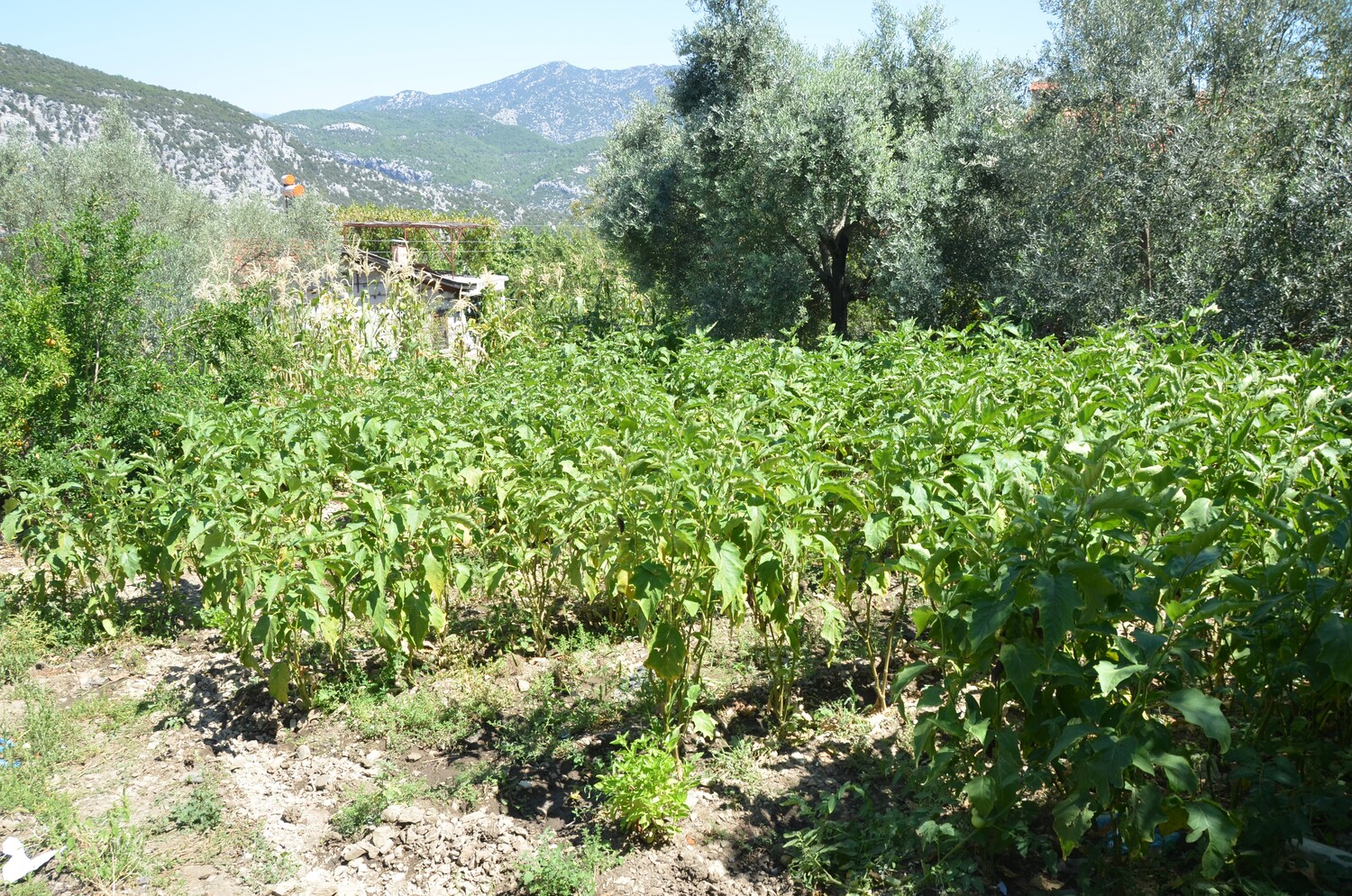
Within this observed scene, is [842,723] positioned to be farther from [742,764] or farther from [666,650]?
[666,650]

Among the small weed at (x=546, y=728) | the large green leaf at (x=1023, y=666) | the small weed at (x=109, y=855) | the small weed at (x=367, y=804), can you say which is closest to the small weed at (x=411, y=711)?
the small weed at (x=546, y=728)

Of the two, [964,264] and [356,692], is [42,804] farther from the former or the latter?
[964,264]

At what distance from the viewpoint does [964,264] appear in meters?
9.34

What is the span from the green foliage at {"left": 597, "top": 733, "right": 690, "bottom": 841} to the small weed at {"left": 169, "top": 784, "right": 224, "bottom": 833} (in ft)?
4.46

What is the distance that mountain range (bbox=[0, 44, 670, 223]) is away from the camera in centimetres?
4178

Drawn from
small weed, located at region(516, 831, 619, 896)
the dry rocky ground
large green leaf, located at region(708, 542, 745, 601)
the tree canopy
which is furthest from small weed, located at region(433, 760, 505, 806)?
the tree canopy

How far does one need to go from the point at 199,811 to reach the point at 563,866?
1.38 meters

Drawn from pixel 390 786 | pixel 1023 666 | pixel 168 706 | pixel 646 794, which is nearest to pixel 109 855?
pixel 390 786

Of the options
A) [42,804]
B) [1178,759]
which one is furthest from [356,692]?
[1178,759]

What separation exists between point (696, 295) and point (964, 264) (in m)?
2.83

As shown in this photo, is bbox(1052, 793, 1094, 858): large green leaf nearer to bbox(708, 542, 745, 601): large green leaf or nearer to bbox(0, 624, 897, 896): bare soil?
bbox(0, 624, 897, 896): bare soil

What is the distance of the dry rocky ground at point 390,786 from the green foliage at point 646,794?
0.06 m

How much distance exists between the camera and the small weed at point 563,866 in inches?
97.9

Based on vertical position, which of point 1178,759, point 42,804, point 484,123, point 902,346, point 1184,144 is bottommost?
point 42,804
